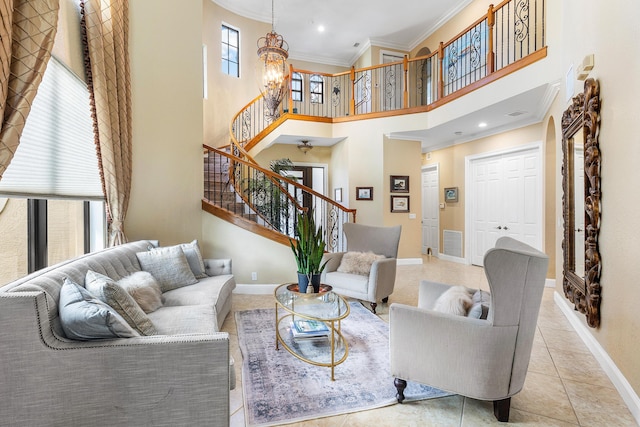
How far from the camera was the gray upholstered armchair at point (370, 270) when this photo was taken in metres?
3.51

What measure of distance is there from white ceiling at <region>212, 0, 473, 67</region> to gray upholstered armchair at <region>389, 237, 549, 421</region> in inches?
253

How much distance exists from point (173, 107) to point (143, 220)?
143 centimetres

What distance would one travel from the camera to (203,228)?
13.6 ft

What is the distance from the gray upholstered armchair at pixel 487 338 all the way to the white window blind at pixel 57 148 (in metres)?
2.53

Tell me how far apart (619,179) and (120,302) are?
327 cm

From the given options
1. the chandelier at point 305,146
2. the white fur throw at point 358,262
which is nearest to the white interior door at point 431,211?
the chandelier at point 305,146

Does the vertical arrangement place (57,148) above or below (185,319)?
above

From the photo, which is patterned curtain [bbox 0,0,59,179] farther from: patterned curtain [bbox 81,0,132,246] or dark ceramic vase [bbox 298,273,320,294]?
dark ceramic vase [bbox 298,273,320,294]

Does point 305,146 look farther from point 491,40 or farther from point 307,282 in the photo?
point 307,282

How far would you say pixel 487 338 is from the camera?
1.65 meters

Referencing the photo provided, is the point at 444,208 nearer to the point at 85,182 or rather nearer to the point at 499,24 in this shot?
the point at 499,24

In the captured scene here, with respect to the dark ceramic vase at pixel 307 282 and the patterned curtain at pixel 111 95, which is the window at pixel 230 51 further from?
the dark ceramic vase at pixel 307 282

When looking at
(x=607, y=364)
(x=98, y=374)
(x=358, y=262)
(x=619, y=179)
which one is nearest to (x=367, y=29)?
(x=358, y=262)

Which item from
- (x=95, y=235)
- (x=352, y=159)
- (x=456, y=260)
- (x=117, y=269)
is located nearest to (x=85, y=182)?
(x=95, y=235)
